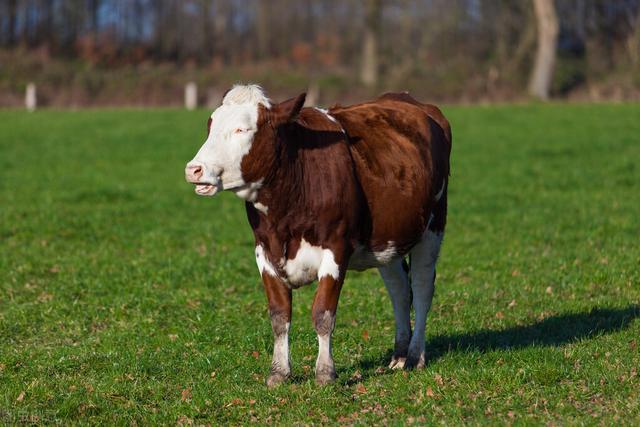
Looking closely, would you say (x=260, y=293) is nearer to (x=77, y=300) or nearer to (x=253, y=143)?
(x=77, y=300)

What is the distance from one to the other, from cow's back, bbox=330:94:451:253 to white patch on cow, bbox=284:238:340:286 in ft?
1.67

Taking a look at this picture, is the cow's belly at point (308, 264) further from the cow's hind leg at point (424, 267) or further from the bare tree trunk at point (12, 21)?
the bare tree trunk at point (12, 21)

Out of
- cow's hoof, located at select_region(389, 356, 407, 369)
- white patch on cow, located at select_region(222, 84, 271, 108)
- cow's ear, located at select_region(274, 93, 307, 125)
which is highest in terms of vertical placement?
white patch on cow, located at select_region(222, 84, 271, 108)

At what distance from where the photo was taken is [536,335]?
32.7ft

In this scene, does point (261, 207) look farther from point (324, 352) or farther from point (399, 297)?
point (399, 297)

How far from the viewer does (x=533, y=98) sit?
142ft

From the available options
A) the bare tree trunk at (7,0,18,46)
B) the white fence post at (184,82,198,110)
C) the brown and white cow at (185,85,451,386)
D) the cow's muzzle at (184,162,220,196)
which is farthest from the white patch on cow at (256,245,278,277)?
the bare tree trunk at (7,0,18,46)

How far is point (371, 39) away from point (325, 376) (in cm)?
4500

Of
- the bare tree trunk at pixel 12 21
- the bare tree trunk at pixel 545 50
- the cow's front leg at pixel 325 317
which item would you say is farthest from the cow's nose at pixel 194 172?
the bare tree trunk at pixel 12 21

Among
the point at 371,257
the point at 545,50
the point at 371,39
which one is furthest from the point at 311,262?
the point at 371,39

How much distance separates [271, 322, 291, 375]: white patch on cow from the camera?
8086 millimetres

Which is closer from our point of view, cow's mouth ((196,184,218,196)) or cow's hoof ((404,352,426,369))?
cow's mouth ((196,184,218,196))

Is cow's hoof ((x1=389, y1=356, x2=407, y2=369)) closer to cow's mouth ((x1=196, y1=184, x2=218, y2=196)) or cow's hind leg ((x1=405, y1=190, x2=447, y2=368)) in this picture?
cow's hind leg ((x1=405, y1=190, x2=447, y2=368))

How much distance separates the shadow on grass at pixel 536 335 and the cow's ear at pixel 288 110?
231cm
